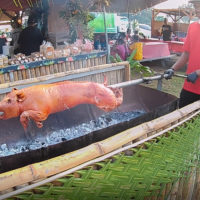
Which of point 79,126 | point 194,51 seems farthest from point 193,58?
point 79,126

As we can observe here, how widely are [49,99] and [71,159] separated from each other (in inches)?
49.0

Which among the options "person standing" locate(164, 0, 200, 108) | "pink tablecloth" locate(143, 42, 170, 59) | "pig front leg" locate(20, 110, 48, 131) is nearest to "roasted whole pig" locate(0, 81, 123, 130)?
"pig front leg" locate(20, 110, 48, 131)

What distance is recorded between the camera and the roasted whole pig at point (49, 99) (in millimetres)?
2176

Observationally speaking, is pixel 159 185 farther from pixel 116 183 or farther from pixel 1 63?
pixel 1 63

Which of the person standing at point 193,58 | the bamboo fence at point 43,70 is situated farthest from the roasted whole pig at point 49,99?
the bamboo fence at point 43,70

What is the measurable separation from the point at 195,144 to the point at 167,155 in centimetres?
43

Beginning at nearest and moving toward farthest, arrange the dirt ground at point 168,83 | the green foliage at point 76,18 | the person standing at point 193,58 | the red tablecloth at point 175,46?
1. the person standing at point 193,58
2. the green foliage at point 76,18
3. the dirt ground at point 168,83
4. the red tablecloth at point 175,46

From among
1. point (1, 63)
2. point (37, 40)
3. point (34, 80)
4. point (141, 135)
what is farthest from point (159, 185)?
point (37, 40)

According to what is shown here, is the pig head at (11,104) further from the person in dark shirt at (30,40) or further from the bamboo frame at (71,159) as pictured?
the person in dark shirt at (30,40)

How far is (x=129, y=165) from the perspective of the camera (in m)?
1.29

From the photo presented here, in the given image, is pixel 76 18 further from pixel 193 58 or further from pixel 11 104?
pixel 11 104

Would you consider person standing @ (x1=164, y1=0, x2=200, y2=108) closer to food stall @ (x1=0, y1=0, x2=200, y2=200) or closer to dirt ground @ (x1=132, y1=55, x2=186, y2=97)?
food stall @ (x1=0, y1=0, x2=200, y2=200)

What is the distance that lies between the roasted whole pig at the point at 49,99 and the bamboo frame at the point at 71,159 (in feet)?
3.27

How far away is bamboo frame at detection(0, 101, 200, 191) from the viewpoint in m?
1.01
